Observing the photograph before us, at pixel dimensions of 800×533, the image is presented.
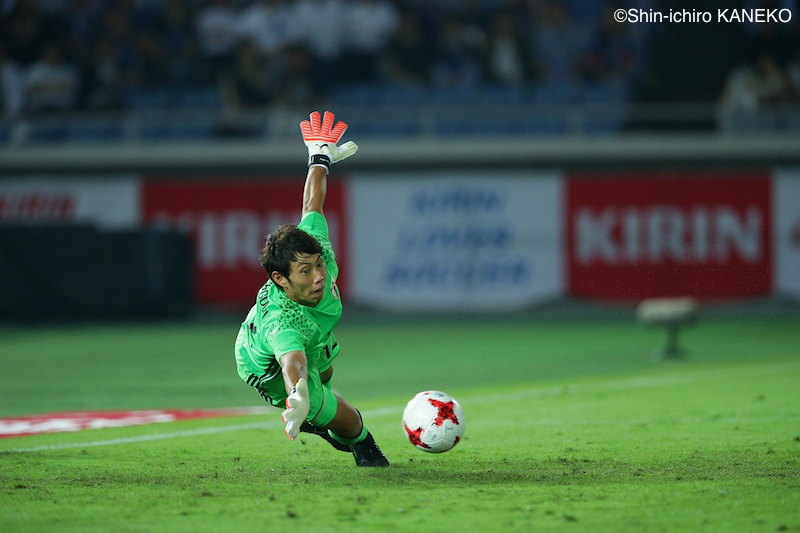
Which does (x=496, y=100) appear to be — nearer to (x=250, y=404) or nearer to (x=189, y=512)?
(x=250, y=404)

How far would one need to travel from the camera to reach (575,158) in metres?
21.1

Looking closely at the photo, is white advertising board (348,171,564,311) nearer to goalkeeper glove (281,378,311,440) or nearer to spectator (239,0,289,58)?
spectator (239,0,289,58)

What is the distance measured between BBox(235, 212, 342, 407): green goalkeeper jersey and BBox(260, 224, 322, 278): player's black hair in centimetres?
23

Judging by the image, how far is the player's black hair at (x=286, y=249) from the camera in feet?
17.2

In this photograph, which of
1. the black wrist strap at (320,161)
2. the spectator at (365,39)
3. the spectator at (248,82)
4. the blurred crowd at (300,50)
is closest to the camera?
the black wrist strap at (320,161)

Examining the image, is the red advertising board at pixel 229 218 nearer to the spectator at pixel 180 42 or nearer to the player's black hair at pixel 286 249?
the spectator at pixel 180 42

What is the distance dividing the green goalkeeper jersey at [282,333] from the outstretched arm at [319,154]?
28cm

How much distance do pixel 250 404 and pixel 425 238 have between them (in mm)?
10983

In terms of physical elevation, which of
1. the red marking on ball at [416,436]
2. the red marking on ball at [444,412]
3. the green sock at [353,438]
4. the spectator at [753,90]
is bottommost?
the red marking on ball at [416,436]

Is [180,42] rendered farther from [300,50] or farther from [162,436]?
[162,436]

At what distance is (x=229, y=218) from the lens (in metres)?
21.7

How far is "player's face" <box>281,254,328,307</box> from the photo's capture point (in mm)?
5242

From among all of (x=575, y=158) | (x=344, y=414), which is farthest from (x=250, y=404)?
(x=575, y=158)

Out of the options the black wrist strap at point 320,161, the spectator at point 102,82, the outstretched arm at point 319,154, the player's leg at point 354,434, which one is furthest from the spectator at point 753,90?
the player's leg at point 354,434
